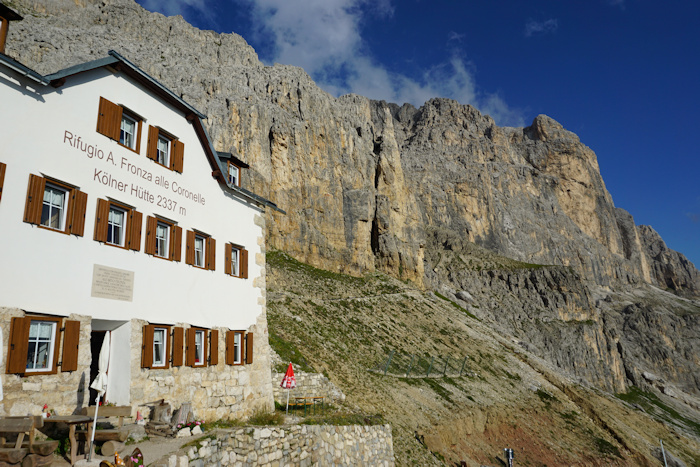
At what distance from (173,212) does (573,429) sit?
50.2 meters

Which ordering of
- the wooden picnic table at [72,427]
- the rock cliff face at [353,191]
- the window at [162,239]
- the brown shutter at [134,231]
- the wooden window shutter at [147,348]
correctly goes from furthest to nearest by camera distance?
1. the rock cliff face at [353,191]
2. the window at [162,239]
3. the brown shutter at [134,231]
4. the wooden window shutter at [147,348]
5. the wooden picnic table at [72,427]

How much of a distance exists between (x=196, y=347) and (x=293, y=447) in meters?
5.34

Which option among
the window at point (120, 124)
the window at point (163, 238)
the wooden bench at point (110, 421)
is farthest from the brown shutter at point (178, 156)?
the wooden bench at point (110, 421)

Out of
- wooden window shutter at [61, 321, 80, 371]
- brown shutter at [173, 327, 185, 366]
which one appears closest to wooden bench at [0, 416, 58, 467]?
wooden window shutter at [61, 321, 80, 371]

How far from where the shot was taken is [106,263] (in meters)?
15.5

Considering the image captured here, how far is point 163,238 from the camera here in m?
18.3

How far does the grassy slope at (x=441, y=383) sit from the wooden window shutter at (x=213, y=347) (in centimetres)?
994

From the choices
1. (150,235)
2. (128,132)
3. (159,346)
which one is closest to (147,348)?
(159,346)

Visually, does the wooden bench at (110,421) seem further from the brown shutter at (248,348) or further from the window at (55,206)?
the brown shutter at (248,348)

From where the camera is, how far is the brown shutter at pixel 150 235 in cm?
1720

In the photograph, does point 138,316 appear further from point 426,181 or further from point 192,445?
point 426,181

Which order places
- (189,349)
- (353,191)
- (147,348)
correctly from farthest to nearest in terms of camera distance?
(353,191) → (189,349) → (147,348)

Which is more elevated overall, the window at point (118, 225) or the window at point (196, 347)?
the window at point (118, 225)

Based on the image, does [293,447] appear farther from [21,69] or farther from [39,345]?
[21,69]
